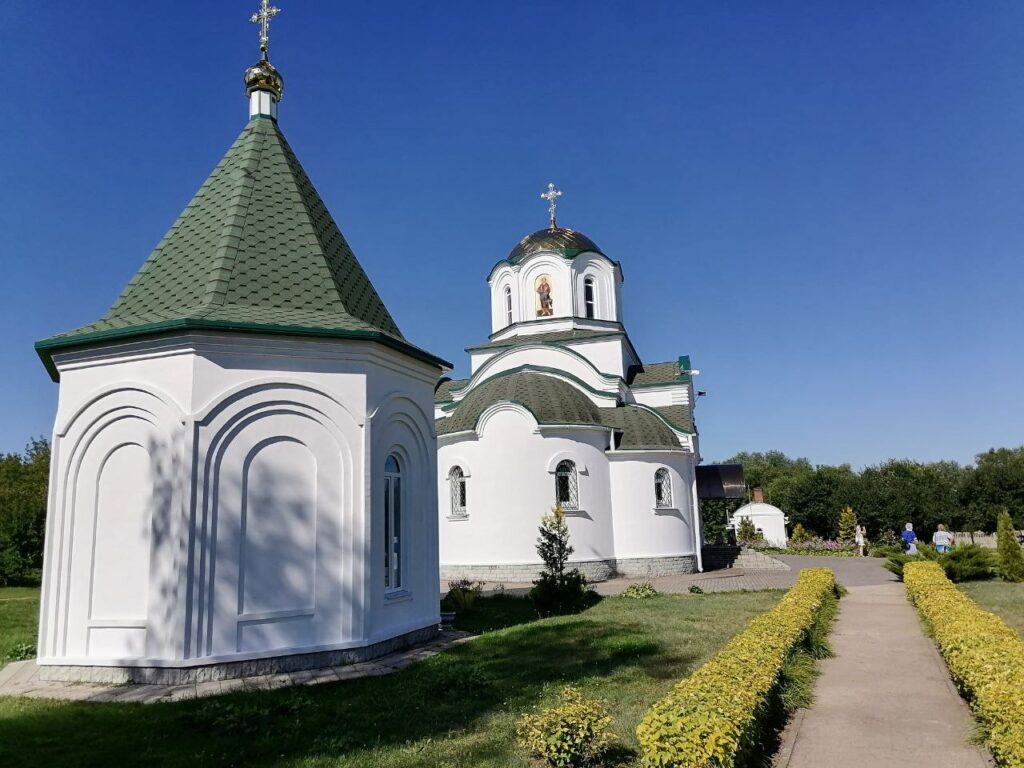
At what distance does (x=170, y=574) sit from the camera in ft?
23.2

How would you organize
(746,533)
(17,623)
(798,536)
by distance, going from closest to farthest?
(17,623), (798,536), (746,533)

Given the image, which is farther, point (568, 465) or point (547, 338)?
point (547, 338)

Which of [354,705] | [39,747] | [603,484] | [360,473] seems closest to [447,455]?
[603,484]

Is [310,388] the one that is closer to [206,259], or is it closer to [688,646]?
[206,259]

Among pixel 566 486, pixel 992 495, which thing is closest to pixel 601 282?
pixel 566 486

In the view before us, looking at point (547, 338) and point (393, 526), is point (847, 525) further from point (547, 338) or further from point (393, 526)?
point (393, 526)

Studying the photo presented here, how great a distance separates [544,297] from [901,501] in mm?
25945

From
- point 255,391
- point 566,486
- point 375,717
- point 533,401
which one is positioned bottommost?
point 375,717

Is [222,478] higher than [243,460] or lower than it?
lower

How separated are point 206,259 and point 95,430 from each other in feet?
7.78

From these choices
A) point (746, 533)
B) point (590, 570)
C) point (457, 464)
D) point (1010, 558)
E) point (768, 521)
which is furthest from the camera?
point (768, 521)

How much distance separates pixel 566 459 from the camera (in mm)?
17453

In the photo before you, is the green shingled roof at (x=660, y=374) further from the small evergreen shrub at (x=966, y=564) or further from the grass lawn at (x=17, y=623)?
the grass lawn at (x=17, y=623)

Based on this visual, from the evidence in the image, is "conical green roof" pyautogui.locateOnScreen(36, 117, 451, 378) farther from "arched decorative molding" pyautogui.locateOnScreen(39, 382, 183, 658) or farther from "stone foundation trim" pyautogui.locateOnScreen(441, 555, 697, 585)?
"stone foundation trim" pyautogui.locateOnScreen(441, 555, 697, 585)
